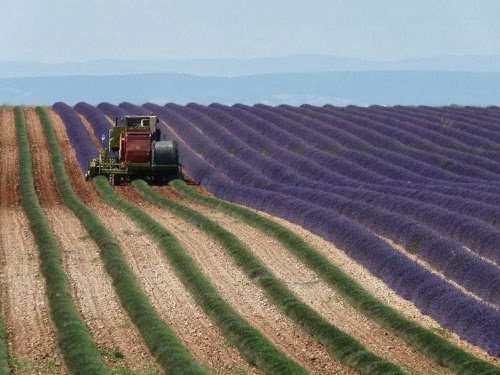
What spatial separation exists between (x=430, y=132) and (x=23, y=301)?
27875 millimetres

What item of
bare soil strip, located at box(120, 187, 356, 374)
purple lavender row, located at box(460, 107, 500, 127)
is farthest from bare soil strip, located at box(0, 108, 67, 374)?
purple lavender row, located at box(460, 107, 500, 127)

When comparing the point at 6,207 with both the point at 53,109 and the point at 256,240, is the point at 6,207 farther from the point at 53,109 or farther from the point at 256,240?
the point at 53,109

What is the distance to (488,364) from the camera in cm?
1448

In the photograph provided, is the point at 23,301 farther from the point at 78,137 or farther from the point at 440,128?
the point at 440,128

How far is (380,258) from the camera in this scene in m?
21.6

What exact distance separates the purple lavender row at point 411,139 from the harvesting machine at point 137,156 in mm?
8697

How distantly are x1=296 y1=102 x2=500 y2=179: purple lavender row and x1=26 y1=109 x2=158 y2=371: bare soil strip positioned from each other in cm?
1270

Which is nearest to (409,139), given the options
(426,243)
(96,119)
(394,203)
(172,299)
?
(394,203)

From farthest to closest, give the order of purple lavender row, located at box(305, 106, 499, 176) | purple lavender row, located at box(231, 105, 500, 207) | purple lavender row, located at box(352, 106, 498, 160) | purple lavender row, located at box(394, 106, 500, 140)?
purple lavender row, located at box(394, 106, 500, 140), purple lavender row, located at box(352, 106, 498, 160), purple lavender row, located at box(305, 106, 499, 176), purple lavender row, located at box(231, 105, 500, 207)

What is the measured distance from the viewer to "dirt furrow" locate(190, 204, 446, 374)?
15.6 metres

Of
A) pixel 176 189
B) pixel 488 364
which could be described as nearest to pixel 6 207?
pixel 176 189

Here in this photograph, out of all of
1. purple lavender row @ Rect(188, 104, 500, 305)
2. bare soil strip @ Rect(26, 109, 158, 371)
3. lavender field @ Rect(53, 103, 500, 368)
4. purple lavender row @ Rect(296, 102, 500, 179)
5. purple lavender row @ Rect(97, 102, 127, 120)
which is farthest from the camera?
purple lavender row @ Rect(97, 102, 127, 120)

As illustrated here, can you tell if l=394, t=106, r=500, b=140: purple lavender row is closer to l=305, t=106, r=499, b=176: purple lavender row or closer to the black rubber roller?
l=305, t=106, r=499, b=176: purple lavender row

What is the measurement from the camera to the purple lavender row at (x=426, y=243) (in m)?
19.1
